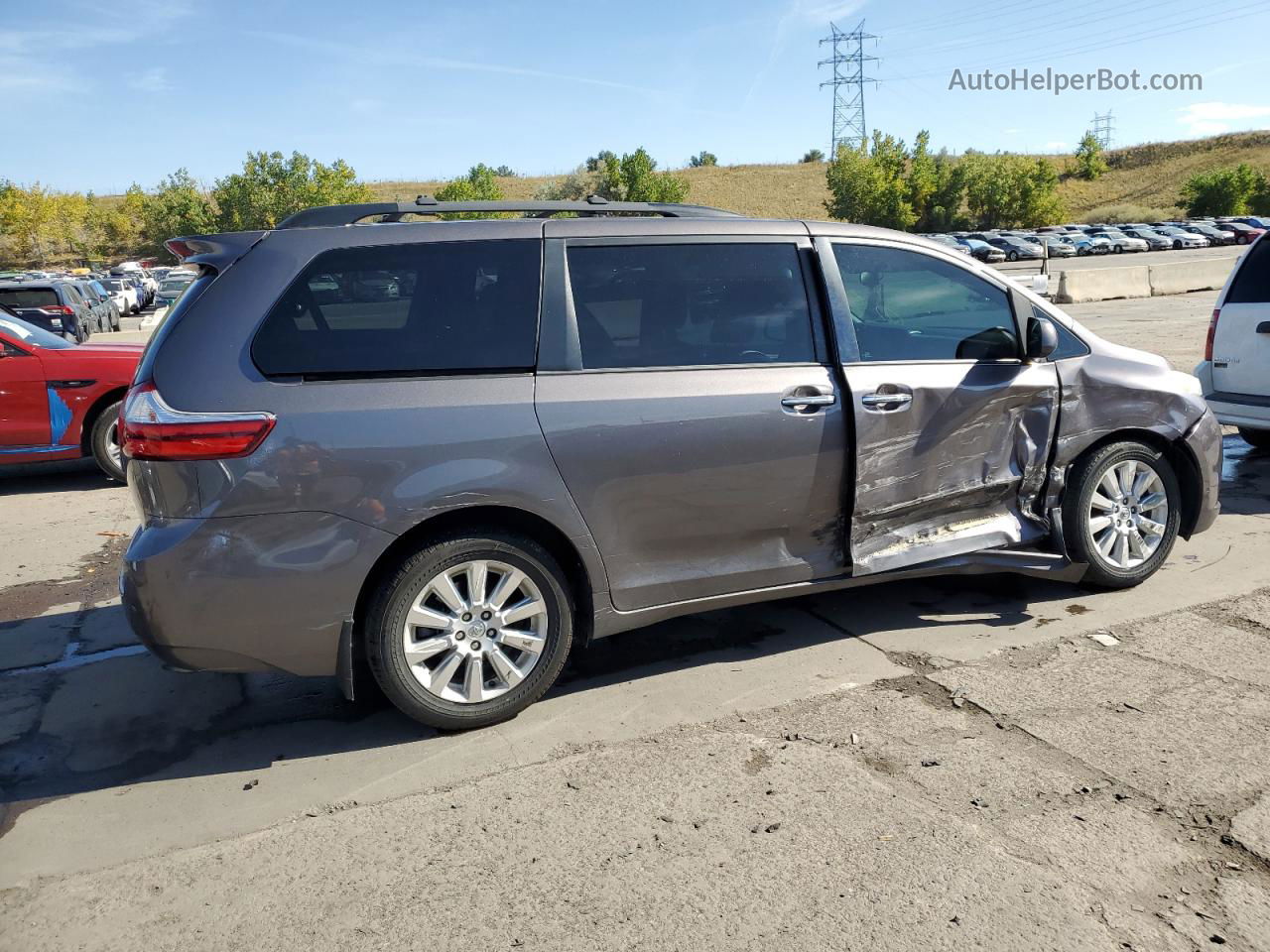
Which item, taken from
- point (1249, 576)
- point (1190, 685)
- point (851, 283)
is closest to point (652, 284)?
point (851, 283)

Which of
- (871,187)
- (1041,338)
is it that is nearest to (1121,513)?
(1041,338)

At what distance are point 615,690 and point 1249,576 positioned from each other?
3525 millimetres

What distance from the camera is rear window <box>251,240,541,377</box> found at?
12.4 ft

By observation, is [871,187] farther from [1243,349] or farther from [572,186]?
[1243,349]

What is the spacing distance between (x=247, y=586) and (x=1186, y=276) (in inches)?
1114

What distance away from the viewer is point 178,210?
289ft

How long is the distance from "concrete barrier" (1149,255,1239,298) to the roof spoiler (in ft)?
87.4

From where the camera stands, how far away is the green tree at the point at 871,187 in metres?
85.6

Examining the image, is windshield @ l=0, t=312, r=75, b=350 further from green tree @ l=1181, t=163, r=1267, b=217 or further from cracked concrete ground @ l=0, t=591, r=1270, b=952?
green tree @ l=1181, t=163, r=1267, b=217

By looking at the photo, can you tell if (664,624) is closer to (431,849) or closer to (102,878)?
(431,849)

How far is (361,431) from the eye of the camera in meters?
3.71

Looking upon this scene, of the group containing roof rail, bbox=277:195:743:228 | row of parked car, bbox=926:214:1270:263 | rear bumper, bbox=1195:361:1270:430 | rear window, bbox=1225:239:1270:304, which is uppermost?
row of parked car, bbox=926:214:1270:263

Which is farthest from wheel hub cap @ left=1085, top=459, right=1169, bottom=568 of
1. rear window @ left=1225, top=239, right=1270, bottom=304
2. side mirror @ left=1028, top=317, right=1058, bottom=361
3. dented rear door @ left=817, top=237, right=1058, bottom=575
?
rear window @ left=1225, top=239, right=1270, bottom=304

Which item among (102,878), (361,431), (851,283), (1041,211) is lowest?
(102,878)
